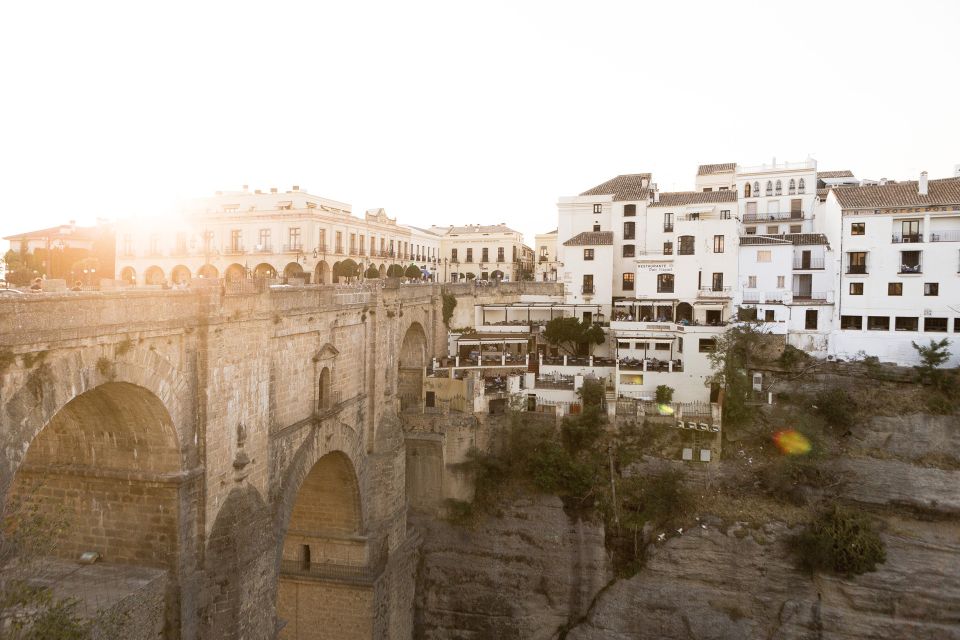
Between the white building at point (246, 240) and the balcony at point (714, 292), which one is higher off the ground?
the white building at point (246, 240)

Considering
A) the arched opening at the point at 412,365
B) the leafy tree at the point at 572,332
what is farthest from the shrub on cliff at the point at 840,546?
the arched opening at the point at 412,365

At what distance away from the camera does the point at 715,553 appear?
22172mm

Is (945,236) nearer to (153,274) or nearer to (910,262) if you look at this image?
(910,262)

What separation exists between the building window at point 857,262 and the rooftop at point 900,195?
6.76ft

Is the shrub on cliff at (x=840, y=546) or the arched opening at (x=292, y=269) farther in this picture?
the arched opening at (x=292, y=269)

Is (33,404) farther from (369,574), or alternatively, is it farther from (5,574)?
(369,574)

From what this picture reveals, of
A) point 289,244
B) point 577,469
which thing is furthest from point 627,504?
point 289,244

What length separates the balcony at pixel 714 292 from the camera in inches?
1250

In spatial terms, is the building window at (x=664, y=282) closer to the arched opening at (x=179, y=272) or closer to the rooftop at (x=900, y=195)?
the rooftop at (x=900, y=195)

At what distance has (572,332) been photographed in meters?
32.6

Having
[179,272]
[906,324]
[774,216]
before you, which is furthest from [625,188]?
[179,272]

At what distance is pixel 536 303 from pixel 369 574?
20122 millimetres

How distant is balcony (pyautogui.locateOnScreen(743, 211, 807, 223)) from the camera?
37.5 meters

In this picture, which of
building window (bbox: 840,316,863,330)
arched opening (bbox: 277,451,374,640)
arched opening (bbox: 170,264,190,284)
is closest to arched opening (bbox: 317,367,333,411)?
arched opening (bbox: 277,451,374,640)
